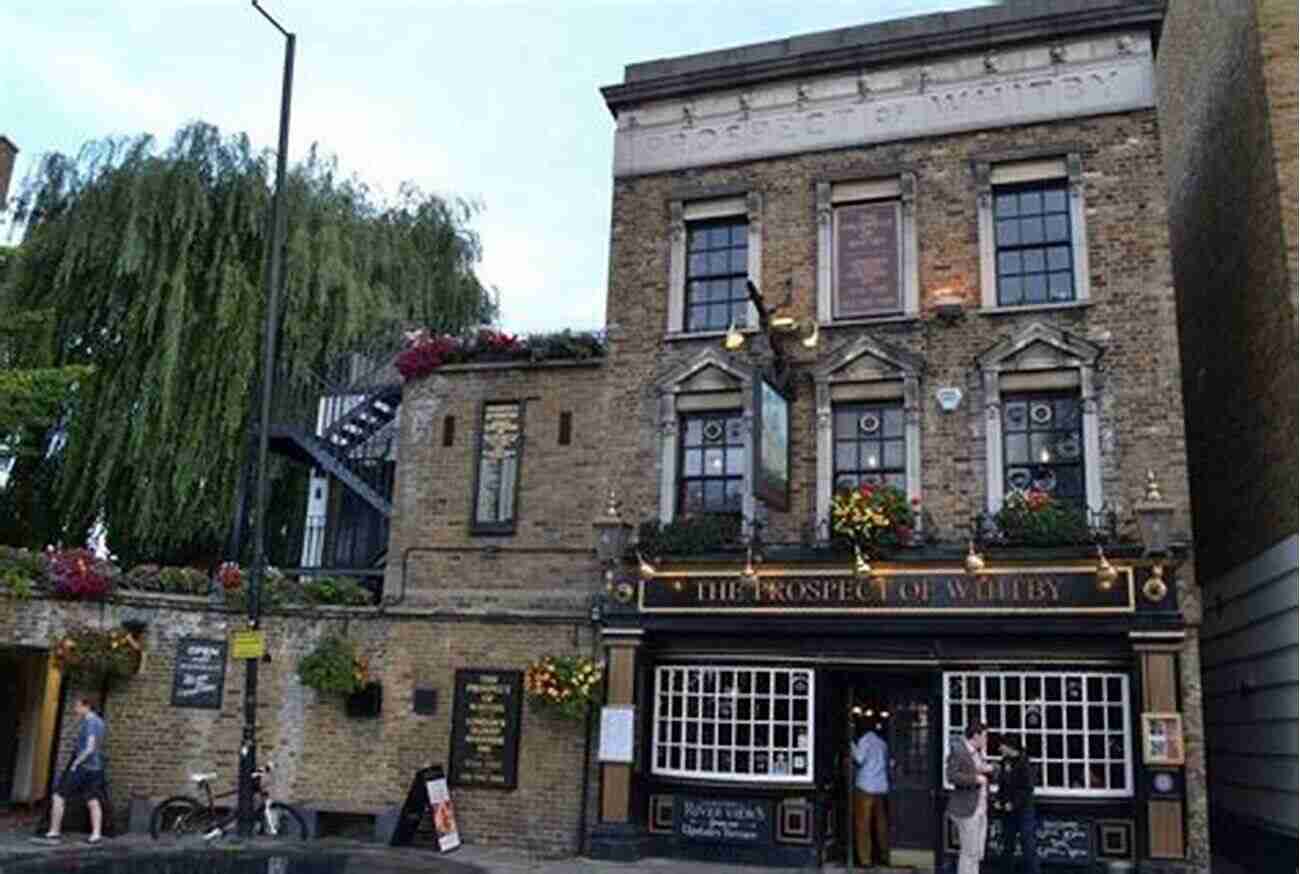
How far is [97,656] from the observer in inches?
583

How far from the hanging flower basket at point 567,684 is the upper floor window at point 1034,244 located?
268 inches

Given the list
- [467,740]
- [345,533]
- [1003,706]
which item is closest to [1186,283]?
[1003,706]

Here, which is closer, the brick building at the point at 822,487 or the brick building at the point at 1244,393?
the brick building at the point at 1244,393

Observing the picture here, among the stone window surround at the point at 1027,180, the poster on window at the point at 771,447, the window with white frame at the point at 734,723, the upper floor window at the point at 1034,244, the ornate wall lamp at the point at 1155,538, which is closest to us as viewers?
the ornate wall lamp at the point at 1155,538

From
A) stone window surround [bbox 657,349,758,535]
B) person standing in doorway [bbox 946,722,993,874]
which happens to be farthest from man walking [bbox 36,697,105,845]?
person standing in doorway [bbox 946,722,993,874]

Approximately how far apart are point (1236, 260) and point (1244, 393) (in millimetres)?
1756

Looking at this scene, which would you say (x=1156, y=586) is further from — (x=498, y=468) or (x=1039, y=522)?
(x=498, y=468)

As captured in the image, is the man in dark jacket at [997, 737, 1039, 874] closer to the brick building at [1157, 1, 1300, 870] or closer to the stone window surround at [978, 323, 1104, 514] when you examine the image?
the brick building at [1157, 1, 1300, 870]

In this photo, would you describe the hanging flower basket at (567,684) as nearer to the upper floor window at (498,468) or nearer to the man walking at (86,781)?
the upper floor window at (498,468)

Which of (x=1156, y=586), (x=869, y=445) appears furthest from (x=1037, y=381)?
(x=1156, y=586)

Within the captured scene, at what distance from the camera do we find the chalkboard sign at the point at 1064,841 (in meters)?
12.6

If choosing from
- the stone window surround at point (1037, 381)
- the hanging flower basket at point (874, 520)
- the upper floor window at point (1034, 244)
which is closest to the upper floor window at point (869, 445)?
the hanging flower basket at point (874, 520)

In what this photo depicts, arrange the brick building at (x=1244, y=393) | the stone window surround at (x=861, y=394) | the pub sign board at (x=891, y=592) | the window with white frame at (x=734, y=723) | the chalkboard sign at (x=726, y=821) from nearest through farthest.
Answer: the brick building at (x=1244, y=393), the pub sign board at (x=891, y=592), the chalkboard sign at (x=726, y=821), the window with white frame at (x=734, y=723), the stone window surround at (x=861, y=394)

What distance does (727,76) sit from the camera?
52.2 ft
